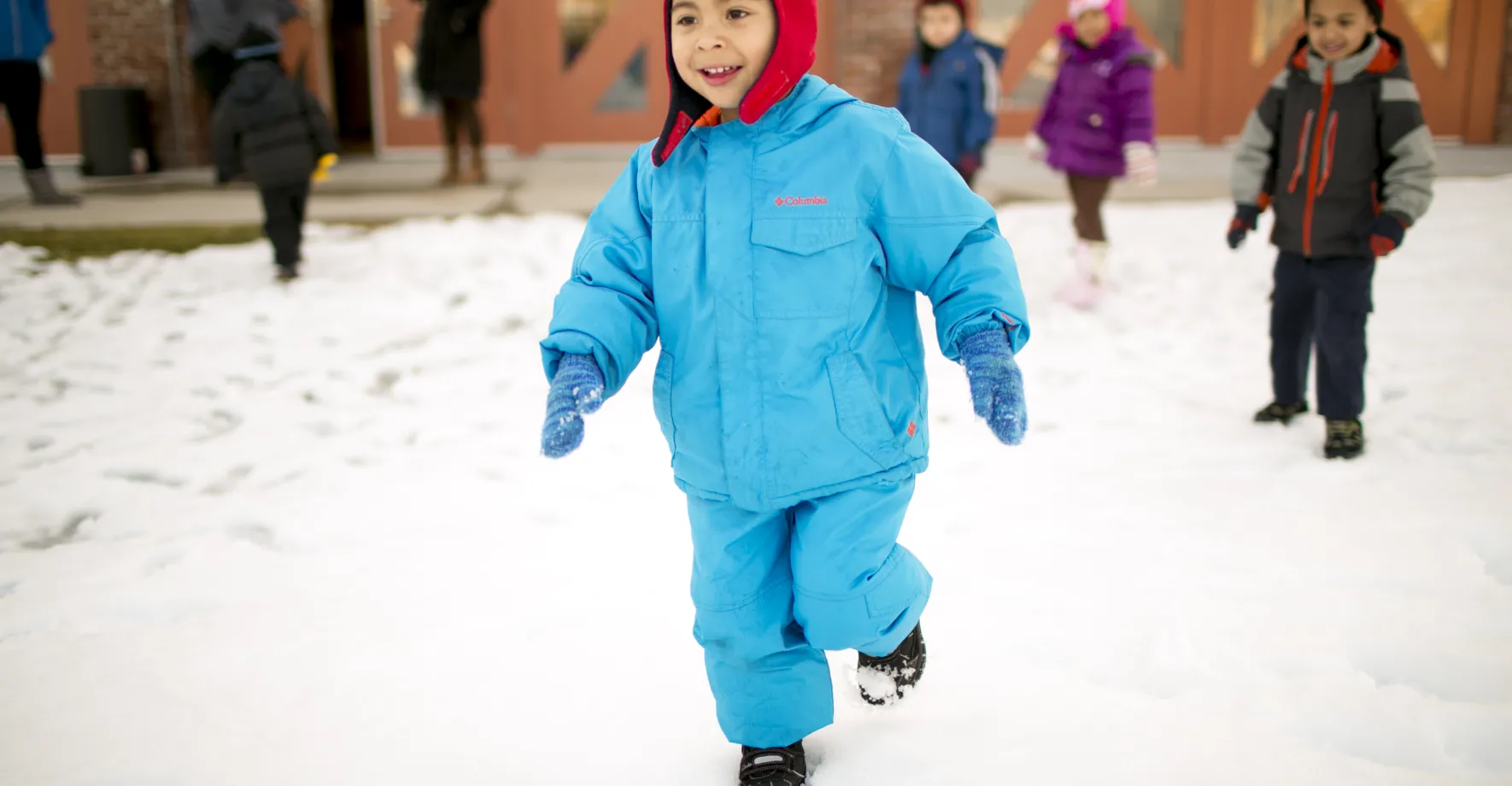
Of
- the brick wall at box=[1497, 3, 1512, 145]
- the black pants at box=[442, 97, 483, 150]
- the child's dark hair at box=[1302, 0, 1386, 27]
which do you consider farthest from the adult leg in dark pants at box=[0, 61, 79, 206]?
the brick wall at box=[1497, 3, 1512, 145]

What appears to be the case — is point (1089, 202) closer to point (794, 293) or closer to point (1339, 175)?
point (1339, 175)

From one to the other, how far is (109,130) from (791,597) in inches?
366

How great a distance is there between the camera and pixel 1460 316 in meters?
5.50

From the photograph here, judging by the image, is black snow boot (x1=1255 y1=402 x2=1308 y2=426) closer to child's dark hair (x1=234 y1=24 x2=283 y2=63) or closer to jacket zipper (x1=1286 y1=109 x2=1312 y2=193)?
jacket zipper (x1=1286 y1=109 x2=1312 y2=193)

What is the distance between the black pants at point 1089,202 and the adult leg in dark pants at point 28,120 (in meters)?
6.44

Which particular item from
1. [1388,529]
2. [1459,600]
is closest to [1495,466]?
[1388,529]

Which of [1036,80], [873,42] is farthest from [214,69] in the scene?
[1036,80]

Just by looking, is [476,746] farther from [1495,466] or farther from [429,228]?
[429,228]

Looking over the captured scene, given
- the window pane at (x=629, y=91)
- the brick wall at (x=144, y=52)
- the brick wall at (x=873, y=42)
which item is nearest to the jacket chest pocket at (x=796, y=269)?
the brick wall at (x=873, y=42)

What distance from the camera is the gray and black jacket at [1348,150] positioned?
12.2 ft

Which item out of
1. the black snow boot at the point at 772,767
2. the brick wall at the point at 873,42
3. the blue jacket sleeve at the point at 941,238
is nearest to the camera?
the blue jacket sleeve at the point at 941,238

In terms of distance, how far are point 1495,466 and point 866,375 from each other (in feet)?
9.21

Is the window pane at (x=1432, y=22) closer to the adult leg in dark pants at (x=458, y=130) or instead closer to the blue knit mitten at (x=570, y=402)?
the adult leg in dark pants at (x=458, y=130)

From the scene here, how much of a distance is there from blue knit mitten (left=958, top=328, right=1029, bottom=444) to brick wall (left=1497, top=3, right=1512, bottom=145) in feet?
36.1
